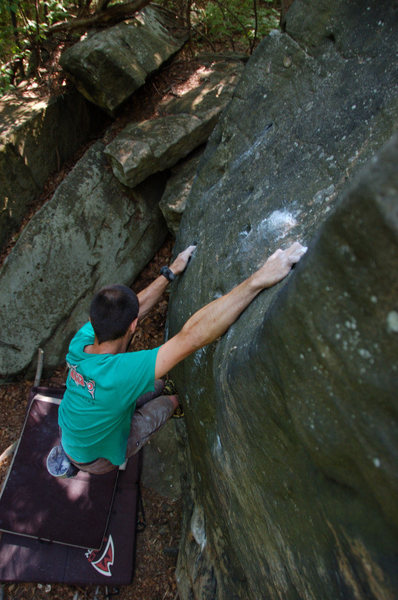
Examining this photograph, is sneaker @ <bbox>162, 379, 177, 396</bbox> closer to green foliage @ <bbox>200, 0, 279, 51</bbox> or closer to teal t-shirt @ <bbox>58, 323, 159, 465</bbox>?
teal t-shirt @ <bbox>58, 323, 159, 465</bbox>

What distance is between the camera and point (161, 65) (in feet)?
20.1

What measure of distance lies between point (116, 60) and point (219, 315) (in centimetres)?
450

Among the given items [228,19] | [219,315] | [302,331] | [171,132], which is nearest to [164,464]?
[219,315]

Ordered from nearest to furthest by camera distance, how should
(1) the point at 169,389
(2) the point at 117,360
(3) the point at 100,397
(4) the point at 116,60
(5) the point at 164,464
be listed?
(2) the point at 117,360 → (3) the point at 100,397 → (1) the point at 169,389 → (5) the point at 164,464 → (4) the point at 116,60

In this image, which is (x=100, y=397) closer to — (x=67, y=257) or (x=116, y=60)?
(x=67, y=257)

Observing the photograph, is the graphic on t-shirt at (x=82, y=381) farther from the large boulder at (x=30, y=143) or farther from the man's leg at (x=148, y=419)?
the large boulder at (x=30, y=143)

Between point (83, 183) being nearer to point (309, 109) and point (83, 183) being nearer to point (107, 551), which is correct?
point (309, 109)

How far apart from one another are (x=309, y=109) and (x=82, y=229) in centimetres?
356

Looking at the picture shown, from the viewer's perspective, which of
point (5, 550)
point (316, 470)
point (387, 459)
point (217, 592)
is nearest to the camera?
point (387, 459)

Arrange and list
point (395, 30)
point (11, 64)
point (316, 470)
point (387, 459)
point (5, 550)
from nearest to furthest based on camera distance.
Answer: point (387, 459) < point (316, 470) < point (395, 30) < point (5, 550) < point (11, 64)

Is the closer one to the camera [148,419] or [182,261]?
[182,261]

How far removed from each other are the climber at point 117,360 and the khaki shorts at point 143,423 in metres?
0.03

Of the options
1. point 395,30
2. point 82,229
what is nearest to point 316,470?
point 395,30

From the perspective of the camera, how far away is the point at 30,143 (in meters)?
5.96
